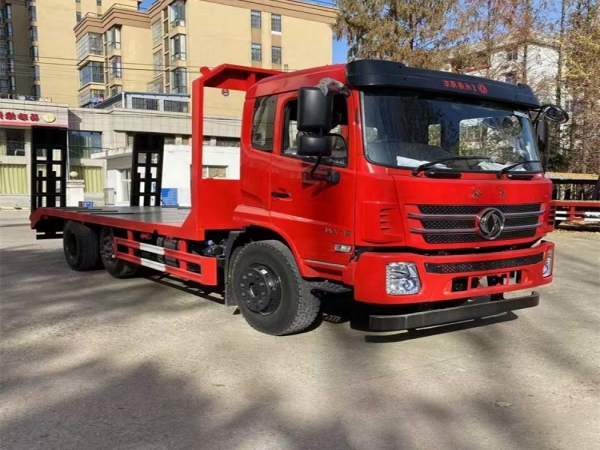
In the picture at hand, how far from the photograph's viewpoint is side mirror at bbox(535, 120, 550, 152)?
228 inches

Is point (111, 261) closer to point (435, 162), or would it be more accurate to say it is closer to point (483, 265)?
point (435, 162)

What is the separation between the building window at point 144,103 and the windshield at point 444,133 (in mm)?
43667

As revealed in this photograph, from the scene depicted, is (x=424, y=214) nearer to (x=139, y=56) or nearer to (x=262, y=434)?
(x=262, y=434)

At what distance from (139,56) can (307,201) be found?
6111 centimetres

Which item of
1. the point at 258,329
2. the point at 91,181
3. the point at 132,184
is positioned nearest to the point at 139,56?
the point at 91,181

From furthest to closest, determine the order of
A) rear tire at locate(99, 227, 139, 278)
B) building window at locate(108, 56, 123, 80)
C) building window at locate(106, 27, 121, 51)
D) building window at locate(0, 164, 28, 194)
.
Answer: building window at locate(108, 56, 123, 80) → building window at locate(106, 27, 121, 51) → building window at locate(0, 164, 28, 194) → rear tire at locate(99, 227, 139, 278)

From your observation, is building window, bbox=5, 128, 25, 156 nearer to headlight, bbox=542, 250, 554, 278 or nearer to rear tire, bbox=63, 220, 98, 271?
rear tire, bbox=63, 220, 98, 271

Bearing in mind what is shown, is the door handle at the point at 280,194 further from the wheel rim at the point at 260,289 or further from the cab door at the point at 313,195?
the wheel rim at the point at 260,289

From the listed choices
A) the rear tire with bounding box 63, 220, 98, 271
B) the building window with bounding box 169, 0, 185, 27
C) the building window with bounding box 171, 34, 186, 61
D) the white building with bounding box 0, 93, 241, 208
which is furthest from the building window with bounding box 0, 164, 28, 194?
the rear tire with bounding box 63, 220, 98, 271

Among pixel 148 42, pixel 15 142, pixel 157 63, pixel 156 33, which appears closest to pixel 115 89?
pixel 148 42

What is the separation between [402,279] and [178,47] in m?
53.2

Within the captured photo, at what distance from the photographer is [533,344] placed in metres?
5.63

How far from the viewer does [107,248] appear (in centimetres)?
894

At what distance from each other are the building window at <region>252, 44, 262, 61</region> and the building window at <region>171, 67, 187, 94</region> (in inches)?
282
